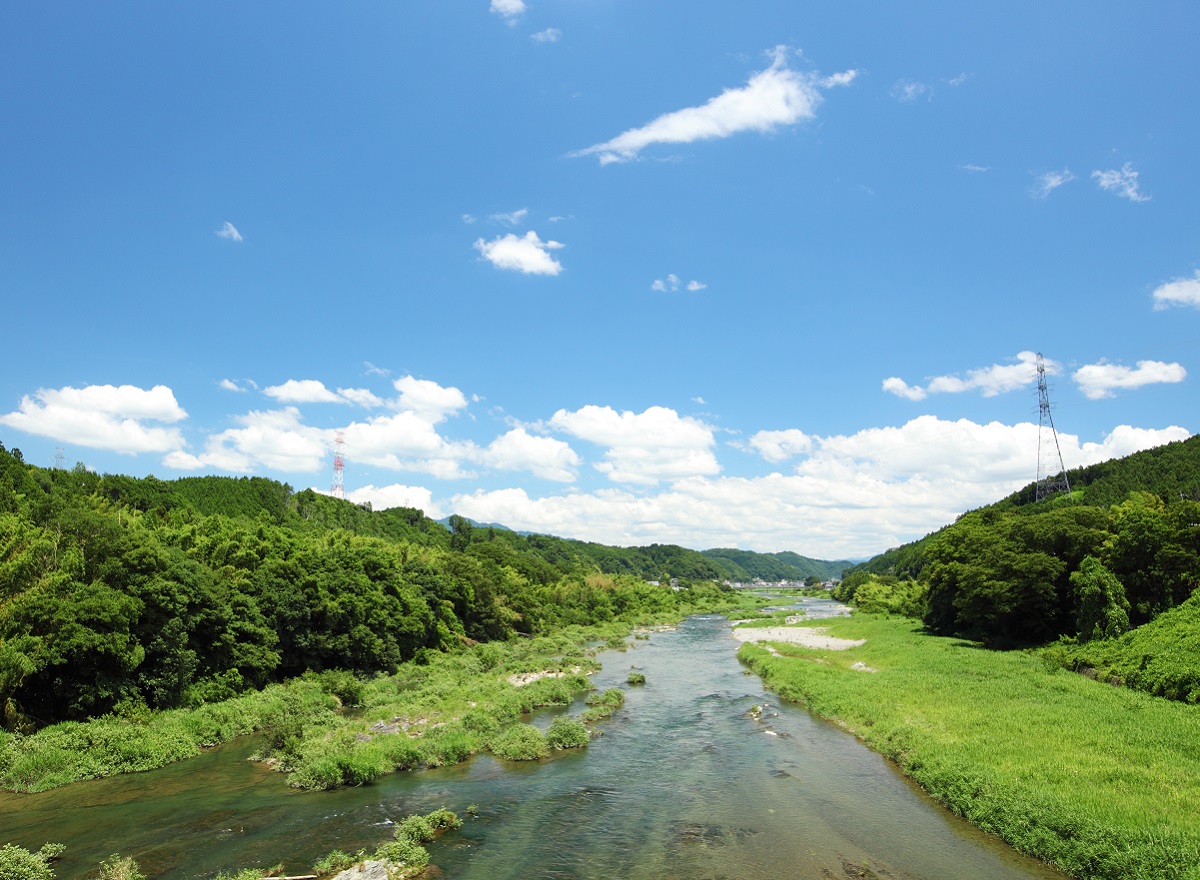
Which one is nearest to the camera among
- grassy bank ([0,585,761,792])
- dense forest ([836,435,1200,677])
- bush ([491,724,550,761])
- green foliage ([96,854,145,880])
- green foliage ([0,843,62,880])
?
green foliage ([0,843,62,880])

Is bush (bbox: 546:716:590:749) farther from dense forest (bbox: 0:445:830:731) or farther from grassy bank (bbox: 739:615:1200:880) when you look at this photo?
dense forest (bbox: 0:445:830:731)

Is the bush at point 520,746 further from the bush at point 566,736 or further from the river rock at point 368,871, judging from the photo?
the river rock at point 368,871

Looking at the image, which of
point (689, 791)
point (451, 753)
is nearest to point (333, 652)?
point (451, 753)

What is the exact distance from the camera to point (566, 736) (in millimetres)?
32844

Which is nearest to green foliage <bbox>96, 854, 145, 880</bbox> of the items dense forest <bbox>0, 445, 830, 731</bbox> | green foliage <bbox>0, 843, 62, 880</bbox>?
green foliage <bbox>0, 843, 62, 880</bbox>

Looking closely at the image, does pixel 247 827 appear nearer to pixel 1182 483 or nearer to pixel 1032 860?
pixel 1032 860

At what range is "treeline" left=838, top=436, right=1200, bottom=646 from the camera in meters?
44.1

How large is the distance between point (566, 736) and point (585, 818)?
32.5 ft

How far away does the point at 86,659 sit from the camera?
99.6 feet

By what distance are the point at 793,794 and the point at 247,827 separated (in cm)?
2027

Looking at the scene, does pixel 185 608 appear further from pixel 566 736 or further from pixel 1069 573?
pixel 1069 573

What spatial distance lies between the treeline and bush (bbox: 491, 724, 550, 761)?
129ft

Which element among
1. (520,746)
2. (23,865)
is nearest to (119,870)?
(23,865)

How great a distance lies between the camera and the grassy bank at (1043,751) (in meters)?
18.0
